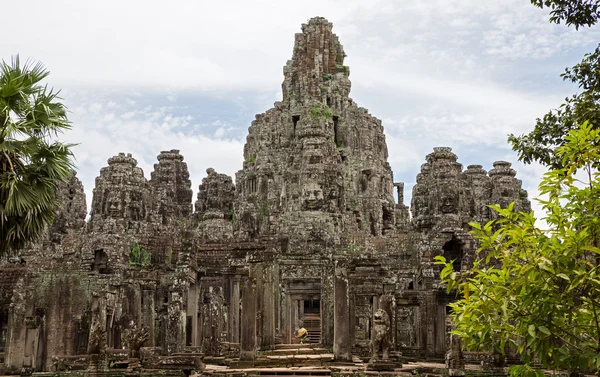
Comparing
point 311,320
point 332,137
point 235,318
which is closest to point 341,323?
point 235,318

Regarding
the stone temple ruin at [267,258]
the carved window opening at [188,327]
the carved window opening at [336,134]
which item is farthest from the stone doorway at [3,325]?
the carved window opening at [336,134]

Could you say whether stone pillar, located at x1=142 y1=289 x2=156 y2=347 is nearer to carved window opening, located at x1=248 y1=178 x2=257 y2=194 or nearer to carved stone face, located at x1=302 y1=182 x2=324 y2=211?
carved stone face, located at x1=302 y1=182 x2=324 y2=211

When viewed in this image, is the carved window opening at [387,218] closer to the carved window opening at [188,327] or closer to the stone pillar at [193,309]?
the carved window opening at [188,327]

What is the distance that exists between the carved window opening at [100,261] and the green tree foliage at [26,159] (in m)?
27.8

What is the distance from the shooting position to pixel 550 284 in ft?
29.6

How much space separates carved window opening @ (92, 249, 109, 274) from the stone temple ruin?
0.10 metres

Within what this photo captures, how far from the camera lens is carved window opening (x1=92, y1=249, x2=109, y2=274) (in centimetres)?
4482

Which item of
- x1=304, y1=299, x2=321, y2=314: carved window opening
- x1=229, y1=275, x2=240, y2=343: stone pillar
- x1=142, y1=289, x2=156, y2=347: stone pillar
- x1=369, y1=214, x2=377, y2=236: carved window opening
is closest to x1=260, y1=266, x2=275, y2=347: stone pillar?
x1=229, y1=275, x2=240, y2=343: stone pillar

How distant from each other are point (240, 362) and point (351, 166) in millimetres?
34288

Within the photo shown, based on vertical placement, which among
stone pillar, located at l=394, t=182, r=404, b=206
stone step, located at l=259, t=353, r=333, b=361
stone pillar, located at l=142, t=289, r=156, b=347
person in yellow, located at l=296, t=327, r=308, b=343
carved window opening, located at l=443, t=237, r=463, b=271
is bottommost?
stone step, located at l=259, t=353, r=333, b=361

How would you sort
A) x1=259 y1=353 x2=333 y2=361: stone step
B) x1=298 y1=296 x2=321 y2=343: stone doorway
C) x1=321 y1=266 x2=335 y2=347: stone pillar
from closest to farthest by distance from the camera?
x1=259 y1=353 x2=333 y2=361: stone step
x1=321 y1=266 x2=335 y2=347: stone pillar
x1=298 y1=296 x2=321 y2=343: stone doorway

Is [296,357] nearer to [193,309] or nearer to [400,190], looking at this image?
[193,309]

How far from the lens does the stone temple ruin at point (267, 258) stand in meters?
24.1

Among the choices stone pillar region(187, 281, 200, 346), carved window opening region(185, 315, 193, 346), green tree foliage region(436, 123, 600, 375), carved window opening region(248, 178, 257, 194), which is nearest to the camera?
green tree foliage region(436, 123, 600, 375)
